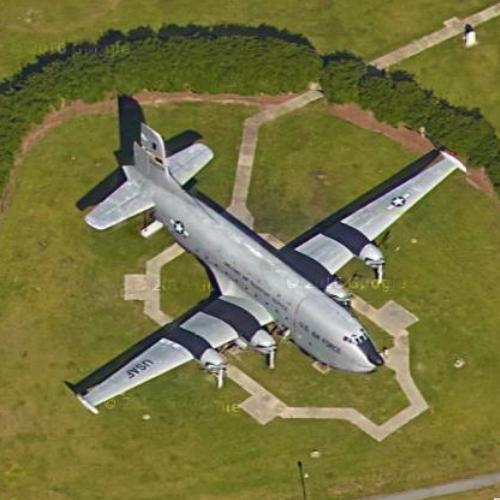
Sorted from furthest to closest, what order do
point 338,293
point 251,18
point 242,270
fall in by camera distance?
point 251,18 < point 338,293 < point 242,270

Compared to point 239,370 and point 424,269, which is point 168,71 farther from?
point 239,370

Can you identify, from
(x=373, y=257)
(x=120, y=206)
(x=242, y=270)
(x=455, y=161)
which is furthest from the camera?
(x=455, y=161)

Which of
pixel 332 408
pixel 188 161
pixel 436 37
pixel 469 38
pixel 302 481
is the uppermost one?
pixel 436 37

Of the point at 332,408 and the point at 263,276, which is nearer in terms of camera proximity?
the point at 332,408

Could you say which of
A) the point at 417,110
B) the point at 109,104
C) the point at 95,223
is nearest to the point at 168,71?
the point at 109,104

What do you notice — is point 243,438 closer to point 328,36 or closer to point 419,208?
point 419,208

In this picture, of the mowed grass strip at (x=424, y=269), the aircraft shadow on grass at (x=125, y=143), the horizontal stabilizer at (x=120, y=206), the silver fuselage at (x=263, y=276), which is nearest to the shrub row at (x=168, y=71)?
the aircraft shadow on grass at (x=125, y=143)

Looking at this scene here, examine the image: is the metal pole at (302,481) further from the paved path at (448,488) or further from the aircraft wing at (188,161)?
the aircraft wing at (188,161)
